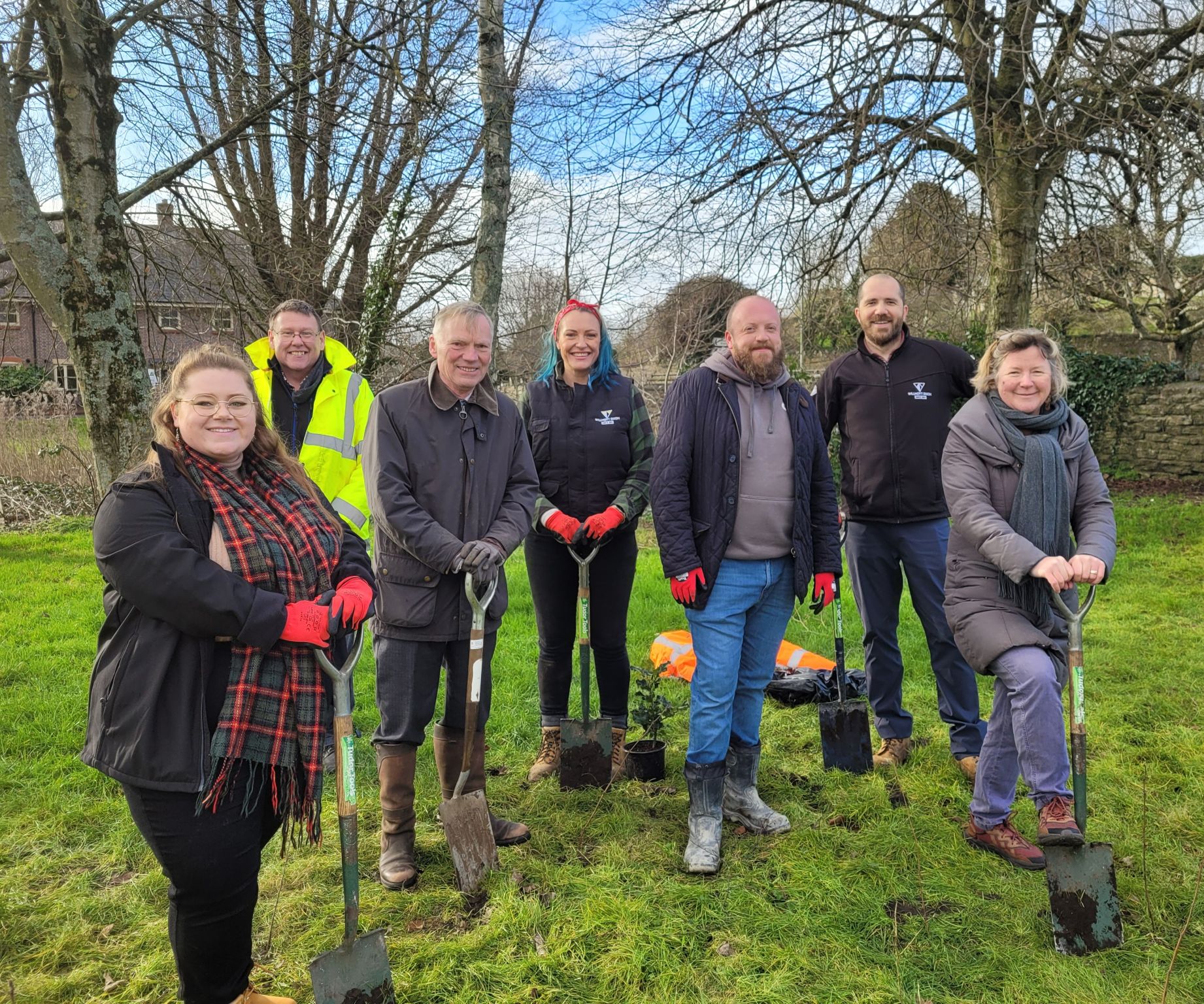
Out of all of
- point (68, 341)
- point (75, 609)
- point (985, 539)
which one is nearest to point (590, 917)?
point (985, 539)

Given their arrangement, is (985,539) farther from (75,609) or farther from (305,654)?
(75,609)

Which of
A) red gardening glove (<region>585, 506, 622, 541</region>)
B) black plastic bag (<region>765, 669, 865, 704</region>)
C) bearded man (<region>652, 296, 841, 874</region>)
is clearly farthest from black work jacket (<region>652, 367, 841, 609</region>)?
black plastic bag (<region>765, 669, 865, 704</region>)

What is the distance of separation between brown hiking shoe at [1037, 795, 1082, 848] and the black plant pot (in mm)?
1665

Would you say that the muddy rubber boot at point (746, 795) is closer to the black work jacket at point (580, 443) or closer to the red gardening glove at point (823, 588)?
the red gardening glove at point (823, 588)

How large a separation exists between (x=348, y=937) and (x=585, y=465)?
6.99ft

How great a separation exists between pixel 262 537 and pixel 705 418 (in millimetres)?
1761

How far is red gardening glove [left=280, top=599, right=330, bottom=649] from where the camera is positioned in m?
2.08

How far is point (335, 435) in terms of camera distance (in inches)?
143

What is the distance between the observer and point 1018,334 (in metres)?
3.18

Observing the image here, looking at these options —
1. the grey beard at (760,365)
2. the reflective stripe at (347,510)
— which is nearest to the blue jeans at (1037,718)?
the grey beard at (760,365)

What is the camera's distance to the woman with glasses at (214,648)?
1909 millimetres

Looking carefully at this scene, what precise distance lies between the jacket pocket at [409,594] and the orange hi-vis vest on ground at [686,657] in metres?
2.33

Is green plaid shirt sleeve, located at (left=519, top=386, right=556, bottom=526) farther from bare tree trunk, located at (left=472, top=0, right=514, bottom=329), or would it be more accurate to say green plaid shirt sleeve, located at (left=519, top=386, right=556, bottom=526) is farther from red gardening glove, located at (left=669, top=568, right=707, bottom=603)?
bare tree trunk, located at (left=472, top=0, right=514, bottom=329)

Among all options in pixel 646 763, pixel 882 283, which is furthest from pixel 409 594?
pixel 882 283
